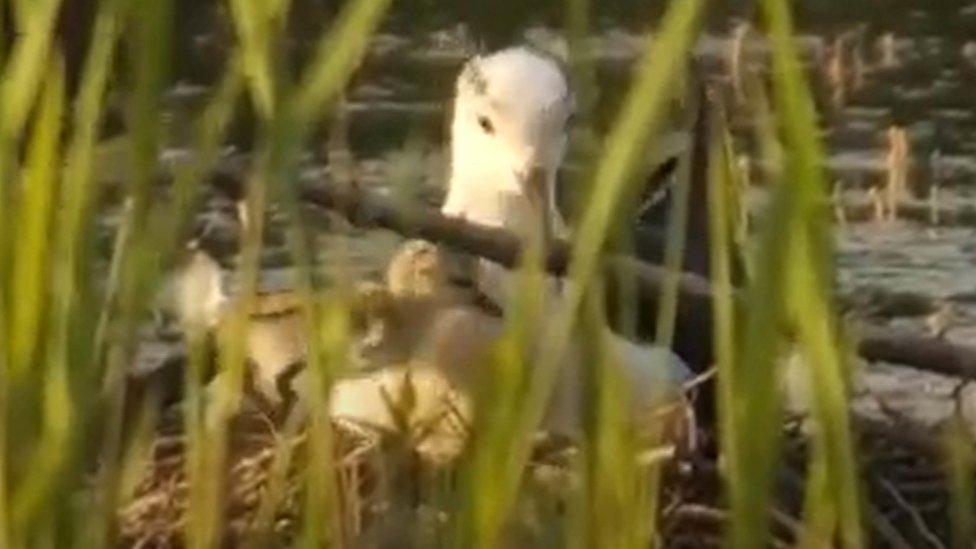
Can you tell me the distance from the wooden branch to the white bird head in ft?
3.51

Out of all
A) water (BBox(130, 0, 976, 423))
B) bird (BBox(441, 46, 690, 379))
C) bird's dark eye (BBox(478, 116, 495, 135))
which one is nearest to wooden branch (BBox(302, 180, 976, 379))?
water (BBox(130, 0, 976, 423))

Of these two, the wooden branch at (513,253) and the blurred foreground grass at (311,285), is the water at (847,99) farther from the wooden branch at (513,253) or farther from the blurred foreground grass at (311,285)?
the blurred foreground grass at (311,285)

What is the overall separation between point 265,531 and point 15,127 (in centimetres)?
27

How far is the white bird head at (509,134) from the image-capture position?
2.78m

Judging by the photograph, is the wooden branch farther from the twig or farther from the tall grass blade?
the twig

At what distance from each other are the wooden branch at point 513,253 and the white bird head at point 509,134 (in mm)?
1070

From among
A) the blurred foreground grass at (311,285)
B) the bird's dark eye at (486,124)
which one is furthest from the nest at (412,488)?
the bird's dark eye at (486,124)

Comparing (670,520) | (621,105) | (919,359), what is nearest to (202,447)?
(621,105)

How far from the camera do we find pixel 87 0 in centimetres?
157

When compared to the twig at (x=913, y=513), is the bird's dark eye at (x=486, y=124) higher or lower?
higher

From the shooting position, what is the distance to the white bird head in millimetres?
2777

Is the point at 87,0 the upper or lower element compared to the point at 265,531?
upper

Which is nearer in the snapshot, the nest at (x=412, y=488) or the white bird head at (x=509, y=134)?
the nest at (x=412, y=488)

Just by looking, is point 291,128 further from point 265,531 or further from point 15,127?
point 265,531
